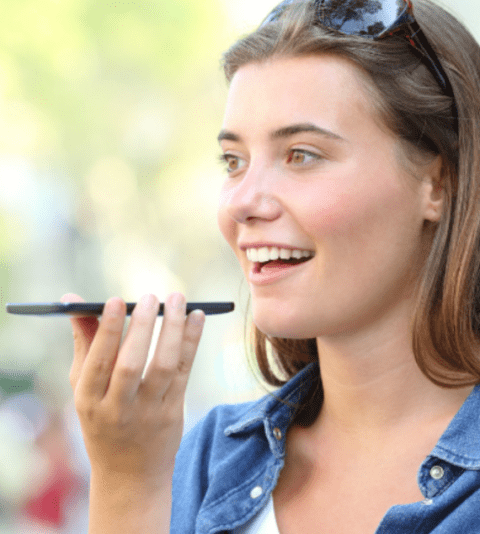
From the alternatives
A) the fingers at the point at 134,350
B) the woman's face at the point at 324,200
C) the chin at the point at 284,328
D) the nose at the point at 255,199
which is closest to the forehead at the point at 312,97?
the woman's face at the point at 324,200

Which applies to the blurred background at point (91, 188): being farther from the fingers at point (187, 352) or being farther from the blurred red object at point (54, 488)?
the fingers at point (187, 352)

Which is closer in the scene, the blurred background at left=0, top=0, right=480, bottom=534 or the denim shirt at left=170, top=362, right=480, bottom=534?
the denim shirt at left=170, top=362, right=480, bottom=534

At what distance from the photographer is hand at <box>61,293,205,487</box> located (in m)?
1.25

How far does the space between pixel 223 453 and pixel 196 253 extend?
13.9ft

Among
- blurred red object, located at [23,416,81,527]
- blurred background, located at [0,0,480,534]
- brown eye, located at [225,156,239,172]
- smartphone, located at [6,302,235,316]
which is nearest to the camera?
smartphone, located at [6,302,235,316]

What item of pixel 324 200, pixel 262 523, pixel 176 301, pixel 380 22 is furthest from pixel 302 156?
pixel 262 523

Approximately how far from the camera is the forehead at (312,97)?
1505 mm

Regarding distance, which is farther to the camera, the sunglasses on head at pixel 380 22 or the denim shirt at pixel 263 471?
the sunglasses on head at pixel 380 22

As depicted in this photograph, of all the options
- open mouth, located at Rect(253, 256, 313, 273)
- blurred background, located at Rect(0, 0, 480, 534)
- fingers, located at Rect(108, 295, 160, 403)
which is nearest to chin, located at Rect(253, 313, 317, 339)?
open mouth, located at Rect(253, 256, 313, 273)

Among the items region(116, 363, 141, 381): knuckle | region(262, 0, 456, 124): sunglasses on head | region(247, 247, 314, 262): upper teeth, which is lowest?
region(116, 363, 141, 381): knuckle

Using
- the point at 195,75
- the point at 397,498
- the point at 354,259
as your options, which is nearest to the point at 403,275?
the point at 354,259

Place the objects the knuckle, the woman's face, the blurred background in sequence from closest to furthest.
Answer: the knuckle < the woman's face < the blurred background

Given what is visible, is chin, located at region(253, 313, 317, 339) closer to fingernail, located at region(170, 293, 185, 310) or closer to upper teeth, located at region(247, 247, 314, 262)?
upper teeth, located at region(247, 247, 314, 262)

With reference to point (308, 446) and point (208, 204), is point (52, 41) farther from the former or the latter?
point (308, 446)
